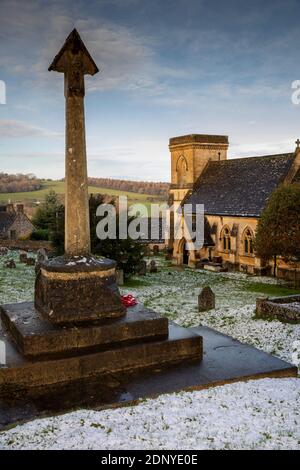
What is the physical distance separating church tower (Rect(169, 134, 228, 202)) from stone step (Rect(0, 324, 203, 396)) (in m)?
34.8

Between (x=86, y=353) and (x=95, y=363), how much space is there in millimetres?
267

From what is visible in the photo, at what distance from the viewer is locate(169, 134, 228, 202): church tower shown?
43781 millimetres

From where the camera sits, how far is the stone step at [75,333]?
8484mm

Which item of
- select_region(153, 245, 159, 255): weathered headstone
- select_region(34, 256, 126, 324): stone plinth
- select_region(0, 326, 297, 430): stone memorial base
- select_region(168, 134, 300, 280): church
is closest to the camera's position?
select_region(0, 326, 297, 430): stone memorial base

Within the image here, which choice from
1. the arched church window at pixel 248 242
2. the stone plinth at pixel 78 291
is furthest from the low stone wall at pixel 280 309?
the arched church window at pixel 248 242

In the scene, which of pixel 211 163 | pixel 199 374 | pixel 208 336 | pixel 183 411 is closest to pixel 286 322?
pixel 208 336

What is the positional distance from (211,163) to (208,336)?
114ft

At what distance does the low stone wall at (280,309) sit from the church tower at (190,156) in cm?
2792

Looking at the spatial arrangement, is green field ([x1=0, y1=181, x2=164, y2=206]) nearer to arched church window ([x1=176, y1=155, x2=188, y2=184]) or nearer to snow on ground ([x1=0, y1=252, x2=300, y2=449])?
arched church window ([x1=176, y1=155, x2=188, y2=184])

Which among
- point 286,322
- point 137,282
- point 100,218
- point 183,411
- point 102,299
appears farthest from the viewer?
point 137,282

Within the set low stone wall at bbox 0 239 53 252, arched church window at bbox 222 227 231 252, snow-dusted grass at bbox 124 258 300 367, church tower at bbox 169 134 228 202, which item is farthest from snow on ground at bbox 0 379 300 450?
low stone wall at bbox 0 239 53 252

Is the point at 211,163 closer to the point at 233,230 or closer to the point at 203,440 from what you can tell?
the point at 233,230

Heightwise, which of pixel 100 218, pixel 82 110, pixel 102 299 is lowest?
pixel 102 299

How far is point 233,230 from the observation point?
35.3 metres
